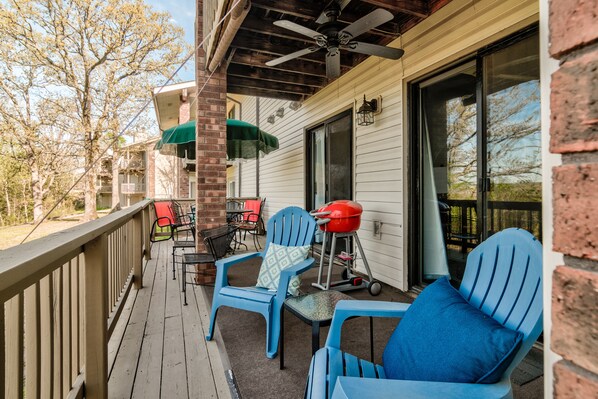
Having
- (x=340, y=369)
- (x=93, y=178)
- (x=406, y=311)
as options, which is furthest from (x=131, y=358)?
(x=93, y=178)

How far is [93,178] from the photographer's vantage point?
13000 millimetres

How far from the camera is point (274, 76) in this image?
4.83m

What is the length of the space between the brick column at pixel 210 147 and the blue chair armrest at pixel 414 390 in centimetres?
317

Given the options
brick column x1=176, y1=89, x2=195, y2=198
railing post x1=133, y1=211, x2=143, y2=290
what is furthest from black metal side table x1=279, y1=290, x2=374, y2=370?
brick column x1=176, y1=89, x2=195, y2=198

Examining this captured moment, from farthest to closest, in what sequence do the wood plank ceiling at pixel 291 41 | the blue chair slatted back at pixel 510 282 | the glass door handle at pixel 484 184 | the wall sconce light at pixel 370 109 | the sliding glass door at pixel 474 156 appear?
the wall sconce light at pixel 370 109 → the wood plank ceiling at pixel 291 41 → the glass door handle at pixel 484 184 → the sliding glass door at pixel 474 156 → the blue chair slatted back at pixel 510 282

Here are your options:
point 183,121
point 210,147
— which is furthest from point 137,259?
point 183,121

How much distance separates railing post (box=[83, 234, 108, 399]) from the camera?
5.29ft

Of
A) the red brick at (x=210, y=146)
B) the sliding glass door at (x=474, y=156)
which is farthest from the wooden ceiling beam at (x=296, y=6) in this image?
the sliding glass door at (x=474, y=156)

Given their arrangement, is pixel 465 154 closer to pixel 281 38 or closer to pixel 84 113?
pixel 281 38

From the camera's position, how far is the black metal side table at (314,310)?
5.74 feet

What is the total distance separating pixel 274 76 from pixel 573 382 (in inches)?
195

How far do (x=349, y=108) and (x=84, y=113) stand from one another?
37.0ft

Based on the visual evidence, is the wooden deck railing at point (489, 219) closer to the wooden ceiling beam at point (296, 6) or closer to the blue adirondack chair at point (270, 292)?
the blue adirondack chair at point (270, 292)

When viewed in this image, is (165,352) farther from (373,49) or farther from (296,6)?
(296,6)
